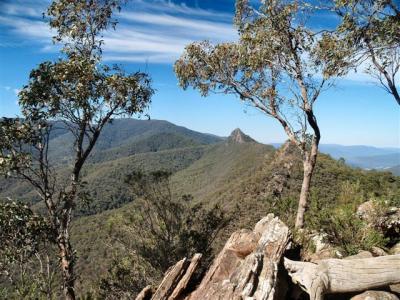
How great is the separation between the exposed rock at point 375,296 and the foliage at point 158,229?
1136cm

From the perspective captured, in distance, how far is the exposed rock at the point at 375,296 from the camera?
26.7 feet

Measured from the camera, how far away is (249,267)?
802 centimetres

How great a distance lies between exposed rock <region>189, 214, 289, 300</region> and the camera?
7.68 metres

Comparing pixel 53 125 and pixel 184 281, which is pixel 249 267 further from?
pixel 53 125

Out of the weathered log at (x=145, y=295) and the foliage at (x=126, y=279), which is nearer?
the weathered log at (x=145, y=295)

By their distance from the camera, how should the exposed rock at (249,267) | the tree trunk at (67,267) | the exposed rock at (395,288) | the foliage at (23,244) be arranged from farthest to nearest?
1. the tree trunk at (67,267)
2. the foliage at (23,244)
3. the exposed rock at (395,288)
4. the exposed rock at (249,267)

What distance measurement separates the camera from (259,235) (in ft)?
32.9

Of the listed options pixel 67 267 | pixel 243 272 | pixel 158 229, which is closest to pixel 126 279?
pixel 158 229

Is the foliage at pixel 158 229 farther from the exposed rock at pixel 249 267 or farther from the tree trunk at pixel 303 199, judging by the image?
the exposed rock at pixel 249 267

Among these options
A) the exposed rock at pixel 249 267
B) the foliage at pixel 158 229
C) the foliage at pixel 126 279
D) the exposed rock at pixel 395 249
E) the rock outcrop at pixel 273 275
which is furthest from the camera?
the foliage at pixel 158 229

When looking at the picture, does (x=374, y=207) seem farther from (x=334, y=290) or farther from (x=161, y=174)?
Result: (x=161, y=174)

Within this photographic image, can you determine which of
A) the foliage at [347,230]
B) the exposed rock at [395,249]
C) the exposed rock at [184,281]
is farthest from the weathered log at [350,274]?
the exposed rock at [395,249]

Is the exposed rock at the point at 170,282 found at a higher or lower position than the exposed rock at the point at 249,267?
lower

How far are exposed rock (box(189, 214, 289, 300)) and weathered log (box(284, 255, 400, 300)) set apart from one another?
679 mm
